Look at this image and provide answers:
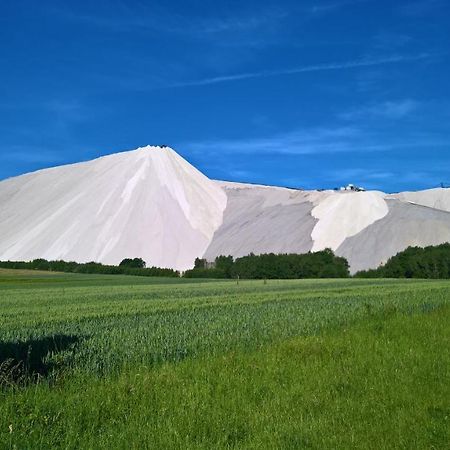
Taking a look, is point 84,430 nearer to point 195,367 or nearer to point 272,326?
point 195,367

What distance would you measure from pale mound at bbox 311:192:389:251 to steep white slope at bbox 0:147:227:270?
21179 millimetres

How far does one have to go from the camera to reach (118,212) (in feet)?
355

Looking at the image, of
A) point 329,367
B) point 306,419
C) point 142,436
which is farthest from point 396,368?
point 142,436

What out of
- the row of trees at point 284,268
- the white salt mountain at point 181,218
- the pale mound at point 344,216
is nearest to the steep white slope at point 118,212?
the white salt mountain at point 181,218

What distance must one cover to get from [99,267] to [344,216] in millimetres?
39554

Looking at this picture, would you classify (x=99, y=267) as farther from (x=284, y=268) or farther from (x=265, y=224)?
(x=265, y=224)

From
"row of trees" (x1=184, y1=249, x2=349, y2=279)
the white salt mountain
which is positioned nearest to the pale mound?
the white salt mountain

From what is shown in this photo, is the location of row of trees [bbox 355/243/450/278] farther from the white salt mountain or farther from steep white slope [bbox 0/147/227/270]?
steep white slope [bbox 0/147/227/270]

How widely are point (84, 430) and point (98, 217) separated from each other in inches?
4051

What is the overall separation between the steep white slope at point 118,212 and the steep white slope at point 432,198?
153 ft

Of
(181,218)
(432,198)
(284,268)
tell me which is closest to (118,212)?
(181,218)

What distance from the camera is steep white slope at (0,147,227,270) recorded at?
101000mm

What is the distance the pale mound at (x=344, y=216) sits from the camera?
91.3 m

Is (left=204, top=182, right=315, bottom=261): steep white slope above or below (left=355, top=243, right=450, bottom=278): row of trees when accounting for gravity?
Result: above
